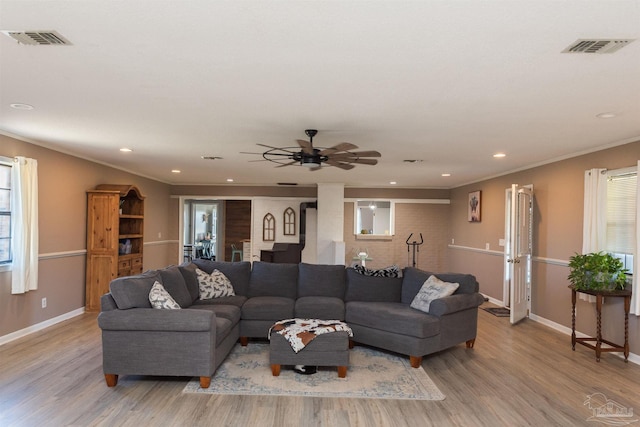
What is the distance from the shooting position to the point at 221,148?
18.0 ft

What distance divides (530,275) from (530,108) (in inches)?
148

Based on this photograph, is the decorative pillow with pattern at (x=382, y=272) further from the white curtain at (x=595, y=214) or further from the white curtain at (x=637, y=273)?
the white curtain at (x=637, y=273)

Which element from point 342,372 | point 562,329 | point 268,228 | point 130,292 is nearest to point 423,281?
point 342,372

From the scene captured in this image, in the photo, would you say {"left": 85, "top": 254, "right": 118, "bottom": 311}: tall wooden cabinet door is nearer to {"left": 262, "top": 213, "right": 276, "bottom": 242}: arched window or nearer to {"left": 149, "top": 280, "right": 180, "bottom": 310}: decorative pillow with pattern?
{"left": 149, "top": 280, "right": 180, "bottom": 310}: decorative pillow with pattern

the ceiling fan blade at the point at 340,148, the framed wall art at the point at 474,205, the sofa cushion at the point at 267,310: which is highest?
the ceiling fan blade at the point at 340,148

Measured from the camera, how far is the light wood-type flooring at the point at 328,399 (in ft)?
9.87

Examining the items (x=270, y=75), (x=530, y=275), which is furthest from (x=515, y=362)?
(x=270, y=75)

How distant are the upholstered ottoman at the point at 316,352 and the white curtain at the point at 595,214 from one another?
3192 mm

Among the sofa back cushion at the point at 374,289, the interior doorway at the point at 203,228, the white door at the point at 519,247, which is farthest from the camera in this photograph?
the interior doorway at the point at 203,228

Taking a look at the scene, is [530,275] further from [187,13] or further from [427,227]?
[187,13]

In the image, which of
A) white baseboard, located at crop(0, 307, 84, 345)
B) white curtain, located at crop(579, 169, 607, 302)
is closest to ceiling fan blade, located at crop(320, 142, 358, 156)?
white curtain, located at crop(579, 169, 607, 302)

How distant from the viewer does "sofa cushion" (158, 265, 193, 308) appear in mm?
4410

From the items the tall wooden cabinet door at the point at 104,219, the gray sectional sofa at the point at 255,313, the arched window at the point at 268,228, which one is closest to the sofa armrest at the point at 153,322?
the gray sectional sofa at the point at 255,313

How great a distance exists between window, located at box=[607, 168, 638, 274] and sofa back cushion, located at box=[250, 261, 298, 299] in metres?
3.81
